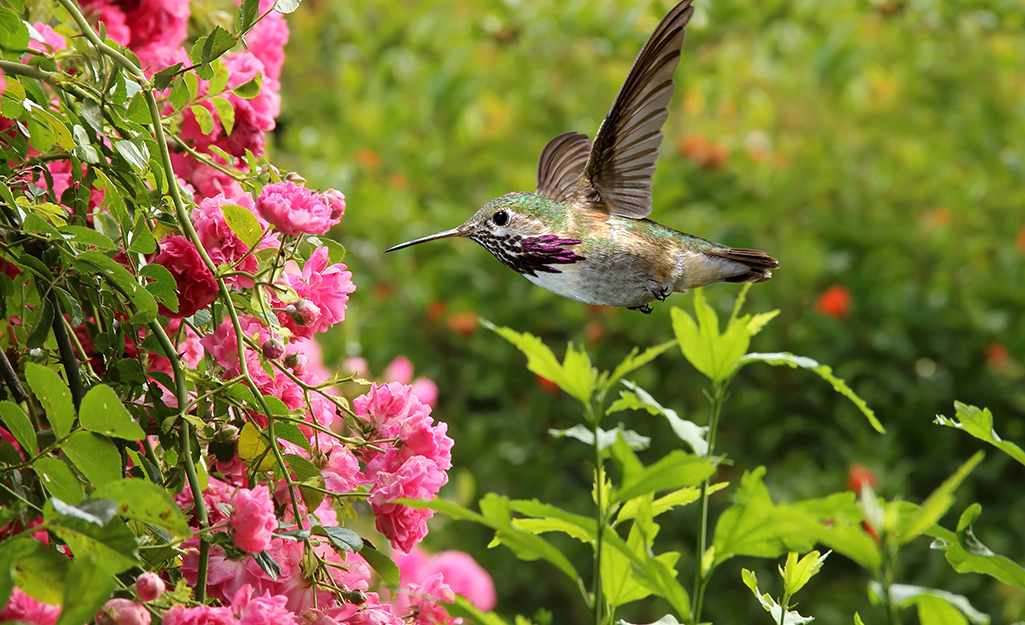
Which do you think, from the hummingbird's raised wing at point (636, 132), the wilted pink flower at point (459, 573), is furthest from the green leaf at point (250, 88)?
the wilted pink flower at point (459, 573)

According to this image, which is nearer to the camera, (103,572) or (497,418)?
(103,572)

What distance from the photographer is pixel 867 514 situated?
0.54 metres

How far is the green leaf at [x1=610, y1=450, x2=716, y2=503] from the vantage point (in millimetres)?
612

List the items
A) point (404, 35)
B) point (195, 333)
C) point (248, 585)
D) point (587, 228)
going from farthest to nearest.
Result: 1. point (404, 35)
2. point (587, 228)
3. point (195, 333)
4. point (248, 585)

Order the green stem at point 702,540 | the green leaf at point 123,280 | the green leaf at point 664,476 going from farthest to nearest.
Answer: the green leaf at point 123,280 → the green stem at point 702,540 → the green leaf at point 664,476

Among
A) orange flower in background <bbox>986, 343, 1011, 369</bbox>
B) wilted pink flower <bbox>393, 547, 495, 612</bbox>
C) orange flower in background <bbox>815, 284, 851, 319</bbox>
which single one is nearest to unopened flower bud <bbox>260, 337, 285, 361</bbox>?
wilted pink flower <bbox>393, 547, 495, 612</bbox>

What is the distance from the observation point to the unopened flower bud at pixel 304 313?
2.85ft

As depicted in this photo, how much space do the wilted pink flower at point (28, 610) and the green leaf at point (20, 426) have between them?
0.10 meters

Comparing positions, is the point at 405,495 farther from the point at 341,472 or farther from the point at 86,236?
the point at 86,236

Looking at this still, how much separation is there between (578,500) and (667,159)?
108cm

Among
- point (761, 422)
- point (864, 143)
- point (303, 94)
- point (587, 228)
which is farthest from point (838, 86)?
Answer: point (587, 228)

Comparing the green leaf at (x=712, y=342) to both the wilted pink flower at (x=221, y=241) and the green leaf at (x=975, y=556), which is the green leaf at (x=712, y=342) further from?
the wilted pink flower at (x=221, y=241)

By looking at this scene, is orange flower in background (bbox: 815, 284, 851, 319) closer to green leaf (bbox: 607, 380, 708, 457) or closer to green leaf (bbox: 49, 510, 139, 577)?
green leaf (bbox: 607, 380, 708, 457)

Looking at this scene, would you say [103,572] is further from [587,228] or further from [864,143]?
[864,143]
